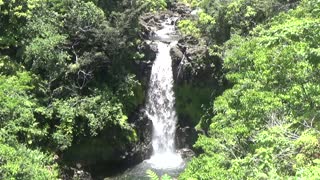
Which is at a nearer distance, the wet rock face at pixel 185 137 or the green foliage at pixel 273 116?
the green foliage at pixel 273 116

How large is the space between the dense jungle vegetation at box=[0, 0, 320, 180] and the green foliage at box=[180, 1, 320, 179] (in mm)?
34

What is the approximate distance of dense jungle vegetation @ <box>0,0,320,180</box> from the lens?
9.76 metres

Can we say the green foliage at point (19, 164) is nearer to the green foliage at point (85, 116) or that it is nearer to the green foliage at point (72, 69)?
the green foliage at point (72, 69)

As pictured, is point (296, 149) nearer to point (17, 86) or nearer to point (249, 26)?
point (17, 86)

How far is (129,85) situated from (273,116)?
38.5 feet

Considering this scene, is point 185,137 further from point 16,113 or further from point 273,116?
point 273,116

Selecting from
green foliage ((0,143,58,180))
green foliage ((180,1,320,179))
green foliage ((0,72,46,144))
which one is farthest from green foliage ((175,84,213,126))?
green foliage ((0,143,58,180))

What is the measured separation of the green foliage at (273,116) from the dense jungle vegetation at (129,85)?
0.03 metres

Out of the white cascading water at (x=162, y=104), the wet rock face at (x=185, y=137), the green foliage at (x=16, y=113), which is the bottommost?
the wet rock face at (x=185, y=137)

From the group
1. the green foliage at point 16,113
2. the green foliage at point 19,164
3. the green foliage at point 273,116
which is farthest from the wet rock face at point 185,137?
the green foliage at point 19,164

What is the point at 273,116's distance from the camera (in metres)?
10.8

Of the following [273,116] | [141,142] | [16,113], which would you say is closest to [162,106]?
[141,142]

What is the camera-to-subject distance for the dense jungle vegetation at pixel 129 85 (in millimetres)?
9758

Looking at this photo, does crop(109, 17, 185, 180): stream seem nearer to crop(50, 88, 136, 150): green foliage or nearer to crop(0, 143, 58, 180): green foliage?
crop(50, 88, 136, 150): green foliage
